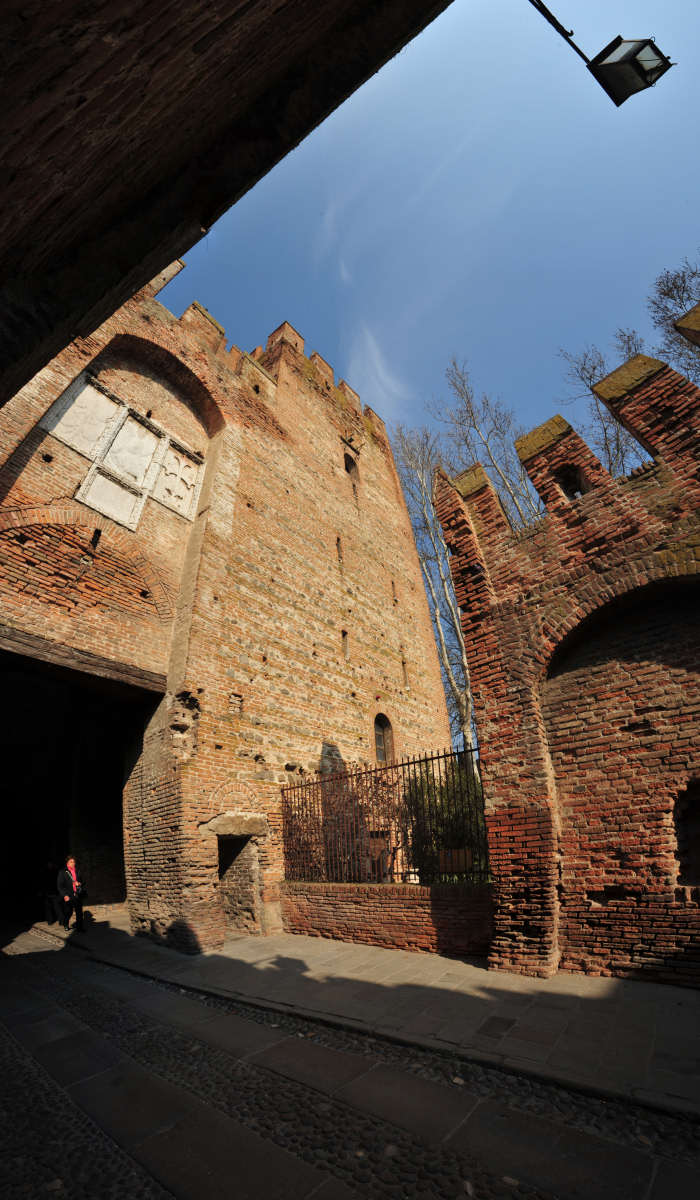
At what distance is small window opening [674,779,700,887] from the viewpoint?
169 inches

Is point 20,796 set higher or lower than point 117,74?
lower

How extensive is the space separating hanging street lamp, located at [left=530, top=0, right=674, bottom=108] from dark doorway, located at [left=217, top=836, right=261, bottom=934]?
9.53 metres

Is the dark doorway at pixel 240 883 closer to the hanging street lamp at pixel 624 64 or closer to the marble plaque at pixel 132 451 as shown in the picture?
the marble plaque at pixel 132 451

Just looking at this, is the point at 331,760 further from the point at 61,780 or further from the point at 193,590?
the point at 61,780

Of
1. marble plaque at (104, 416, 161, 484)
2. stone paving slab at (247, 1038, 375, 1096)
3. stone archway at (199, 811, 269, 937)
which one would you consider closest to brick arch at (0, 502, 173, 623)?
marble plaque at (104, 416, 161, 484)

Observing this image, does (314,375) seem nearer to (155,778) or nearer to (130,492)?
(130,492)

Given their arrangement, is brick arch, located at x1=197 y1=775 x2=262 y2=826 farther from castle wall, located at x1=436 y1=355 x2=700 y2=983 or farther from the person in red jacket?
castle wall, located at x1=436 y1=355 x2=700 y2=983

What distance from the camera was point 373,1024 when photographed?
12.2ft

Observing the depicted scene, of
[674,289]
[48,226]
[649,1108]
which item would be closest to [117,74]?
[48,226]

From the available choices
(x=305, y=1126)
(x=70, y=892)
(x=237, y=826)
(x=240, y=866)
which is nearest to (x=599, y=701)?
(x=305, y=1126)

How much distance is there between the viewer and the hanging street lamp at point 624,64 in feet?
10.6

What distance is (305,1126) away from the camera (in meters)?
2.53

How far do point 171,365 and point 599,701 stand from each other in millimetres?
10503

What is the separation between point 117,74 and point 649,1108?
543 cm
